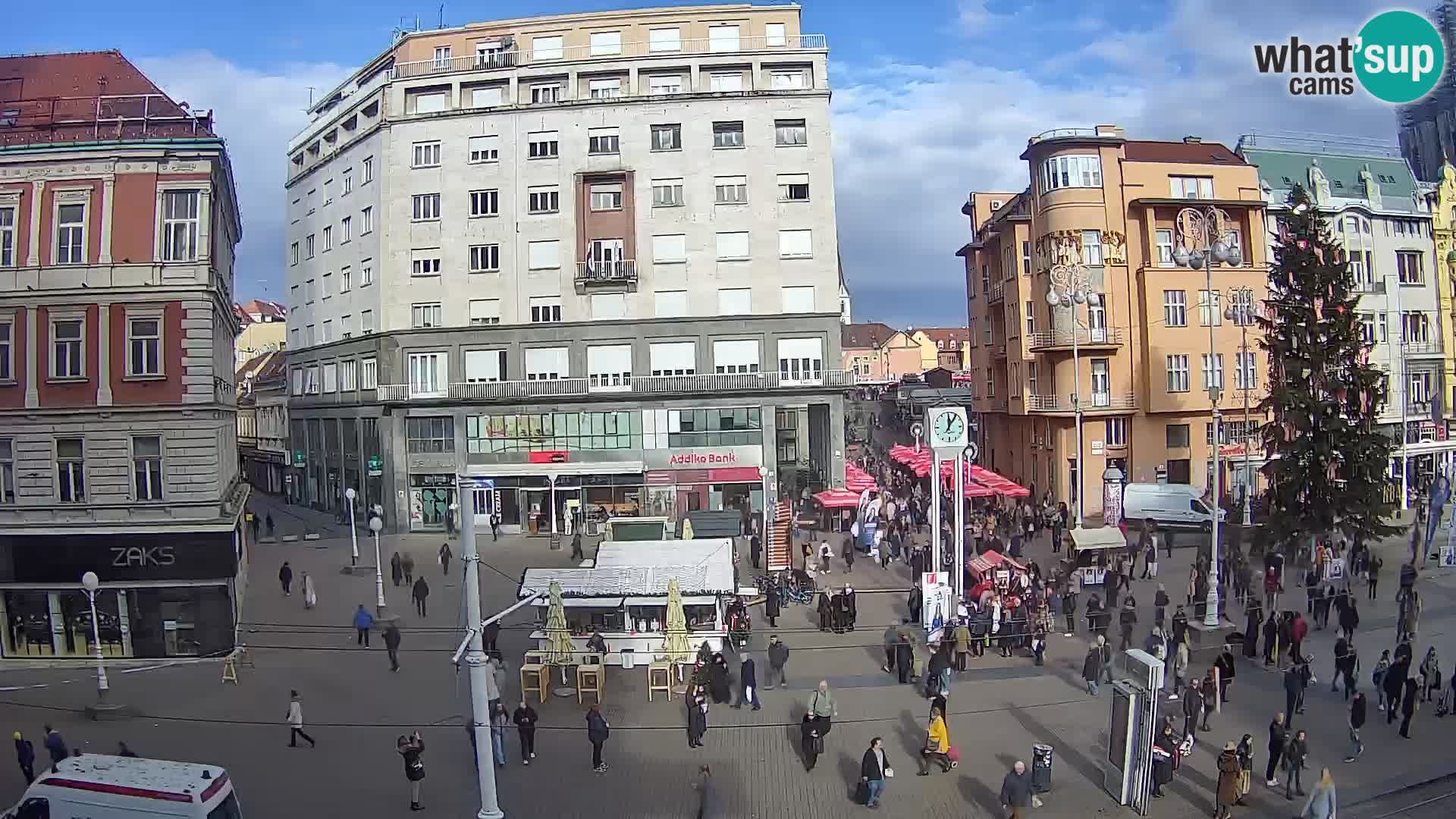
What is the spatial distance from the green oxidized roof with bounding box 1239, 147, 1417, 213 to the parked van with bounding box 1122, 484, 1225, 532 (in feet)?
67.3

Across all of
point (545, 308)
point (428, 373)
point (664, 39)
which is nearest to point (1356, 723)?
point (545, 308)

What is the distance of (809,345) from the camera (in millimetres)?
44406

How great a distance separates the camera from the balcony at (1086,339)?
42.6 m

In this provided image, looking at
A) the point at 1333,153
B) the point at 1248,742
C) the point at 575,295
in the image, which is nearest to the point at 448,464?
the point at 575,295

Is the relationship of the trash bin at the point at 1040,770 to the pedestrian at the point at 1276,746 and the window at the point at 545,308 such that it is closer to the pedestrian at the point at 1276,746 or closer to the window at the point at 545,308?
the pedestrian at the point at 1276,746

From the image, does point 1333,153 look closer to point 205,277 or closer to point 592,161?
point 592,161

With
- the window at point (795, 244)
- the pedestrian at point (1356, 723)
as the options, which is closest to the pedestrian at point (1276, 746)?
the pedestrian at point (1356, 723)

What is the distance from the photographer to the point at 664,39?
48.8 m

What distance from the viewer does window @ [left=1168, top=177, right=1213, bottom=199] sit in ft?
143

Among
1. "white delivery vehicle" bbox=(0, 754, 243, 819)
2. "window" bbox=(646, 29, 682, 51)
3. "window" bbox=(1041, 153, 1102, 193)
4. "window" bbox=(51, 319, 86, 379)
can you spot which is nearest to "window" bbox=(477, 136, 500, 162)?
"window" bbox=(646, 29, 682, 51)

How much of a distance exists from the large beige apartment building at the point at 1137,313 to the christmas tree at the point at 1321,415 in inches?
468

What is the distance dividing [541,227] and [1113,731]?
122ft

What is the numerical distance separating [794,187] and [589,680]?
3108 centimetres

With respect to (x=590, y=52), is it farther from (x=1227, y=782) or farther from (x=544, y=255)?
(x=1227, y=782)
